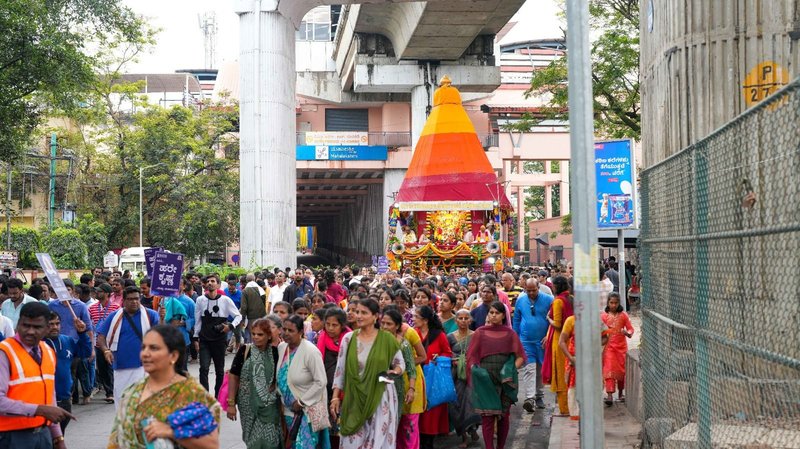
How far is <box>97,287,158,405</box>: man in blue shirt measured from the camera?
9047 mm

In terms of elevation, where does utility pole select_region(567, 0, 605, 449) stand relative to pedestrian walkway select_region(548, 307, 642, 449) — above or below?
above

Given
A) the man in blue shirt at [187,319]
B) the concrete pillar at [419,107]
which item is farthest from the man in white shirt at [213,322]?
the concrete pillar at [419,107]

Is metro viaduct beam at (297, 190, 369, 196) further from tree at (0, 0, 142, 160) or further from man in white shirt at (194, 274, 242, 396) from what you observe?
man in white shirt at (194, 274, 242, 396)

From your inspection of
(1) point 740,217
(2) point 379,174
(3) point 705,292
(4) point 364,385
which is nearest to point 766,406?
(3) point 705,292

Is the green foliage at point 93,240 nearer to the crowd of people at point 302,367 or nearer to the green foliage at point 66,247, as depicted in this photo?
the green foliage at point 66,247

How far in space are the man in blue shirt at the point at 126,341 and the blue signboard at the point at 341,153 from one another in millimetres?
39551

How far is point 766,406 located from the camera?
617 centimetres

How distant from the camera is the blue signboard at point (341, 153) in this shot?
1917 inches

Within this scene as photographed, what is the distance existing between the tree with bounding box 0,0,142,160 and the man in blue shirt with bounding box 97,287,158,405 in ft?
42.3

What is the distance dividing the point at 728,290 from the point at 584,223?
104 cm

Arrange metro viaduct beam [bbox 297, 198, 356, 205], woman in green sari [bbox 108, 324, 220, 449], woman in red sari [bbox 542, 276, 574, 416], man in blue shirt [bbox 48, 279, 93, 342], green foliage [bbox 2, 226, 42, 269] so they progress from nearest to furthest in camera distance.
→ woman in green sari [bbox 108, 324, 220, 449] < woman in red sari [bbox 542, 276, 574, 416] < man in blue shirt [bbox 48, 279, 93, 342] < green foliage [bbox 2, 226, 42, 269] < metro viaduct beam [bbox 297, 198, 356, 205]

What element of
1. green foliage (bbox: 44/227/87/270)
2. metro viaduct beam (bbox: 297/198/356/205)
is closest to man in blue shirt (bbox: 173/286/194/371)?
green foliage (bbox: 44/227/87/270)

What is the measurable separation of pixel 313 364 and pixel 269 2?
84.0 ft

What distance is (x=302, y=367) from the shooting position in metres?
7.46
